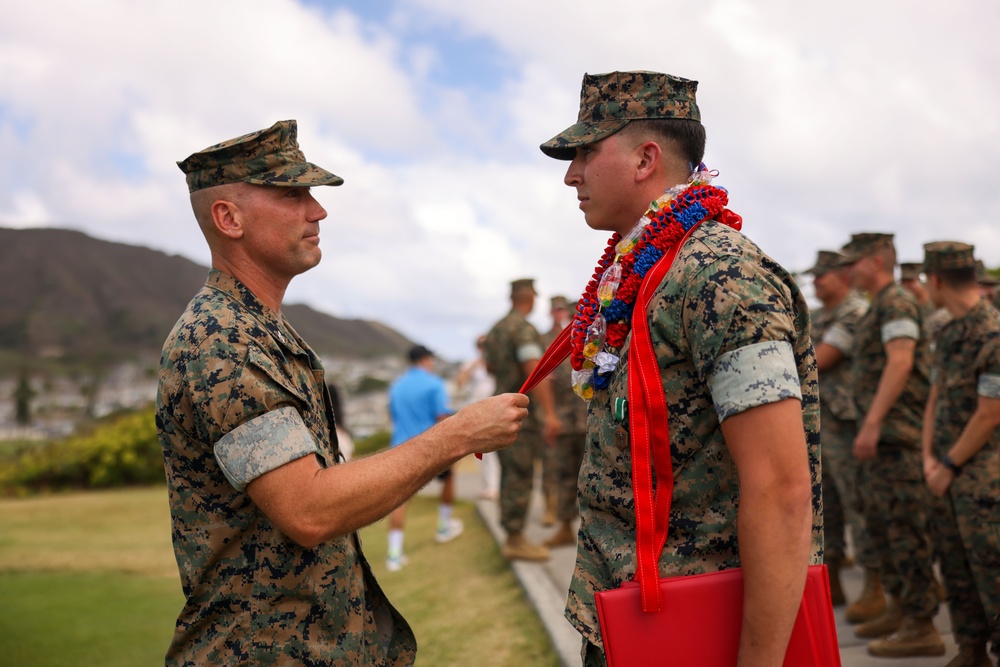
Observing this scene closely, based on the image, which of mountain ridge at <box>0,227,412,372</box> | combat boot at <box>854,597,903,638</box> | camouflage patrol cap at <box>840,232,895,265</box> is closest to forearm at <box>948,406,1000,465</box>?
combat boot at <box>854,597,903,638</box>

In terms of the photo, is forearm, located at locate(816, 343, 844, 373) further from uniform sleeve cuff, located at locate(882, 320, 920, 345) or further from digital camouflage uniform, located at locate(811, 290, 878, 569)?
uniform sleeve cuff, located at locate(882, 320, 920, 345)

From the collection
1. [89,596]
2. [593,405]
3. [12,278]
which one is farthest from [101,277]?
[593,405]

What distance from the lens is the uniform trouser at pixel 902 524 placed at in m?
5.45

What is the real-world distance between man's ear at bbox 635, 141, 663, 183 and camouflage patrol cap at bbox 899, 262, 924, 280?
6.89m

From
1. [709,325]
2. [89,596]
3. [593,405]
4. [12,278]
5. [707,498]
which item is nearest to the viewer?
[709,325]

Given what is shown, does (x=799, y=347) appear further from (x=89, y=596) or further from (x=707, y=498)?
(x=89, y=596)

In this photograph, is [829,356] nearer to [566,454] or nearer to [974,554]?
[974,554]

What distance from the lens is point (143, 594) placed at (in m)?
7.97

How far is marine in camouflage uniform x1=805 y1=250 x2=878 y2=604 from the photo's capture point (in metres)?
6.30

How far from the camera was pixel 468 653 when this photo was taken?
5922mm

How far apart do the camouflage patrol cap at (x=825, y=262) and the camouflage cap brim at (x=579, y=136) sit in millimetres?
4583

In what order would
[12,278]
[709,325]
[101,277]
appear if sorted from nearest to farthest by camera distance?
[709,325] → [12,278] → [101,277]

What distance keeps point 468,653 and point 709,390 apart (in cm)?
450

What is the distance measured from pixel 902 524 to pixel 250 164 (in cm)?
491
